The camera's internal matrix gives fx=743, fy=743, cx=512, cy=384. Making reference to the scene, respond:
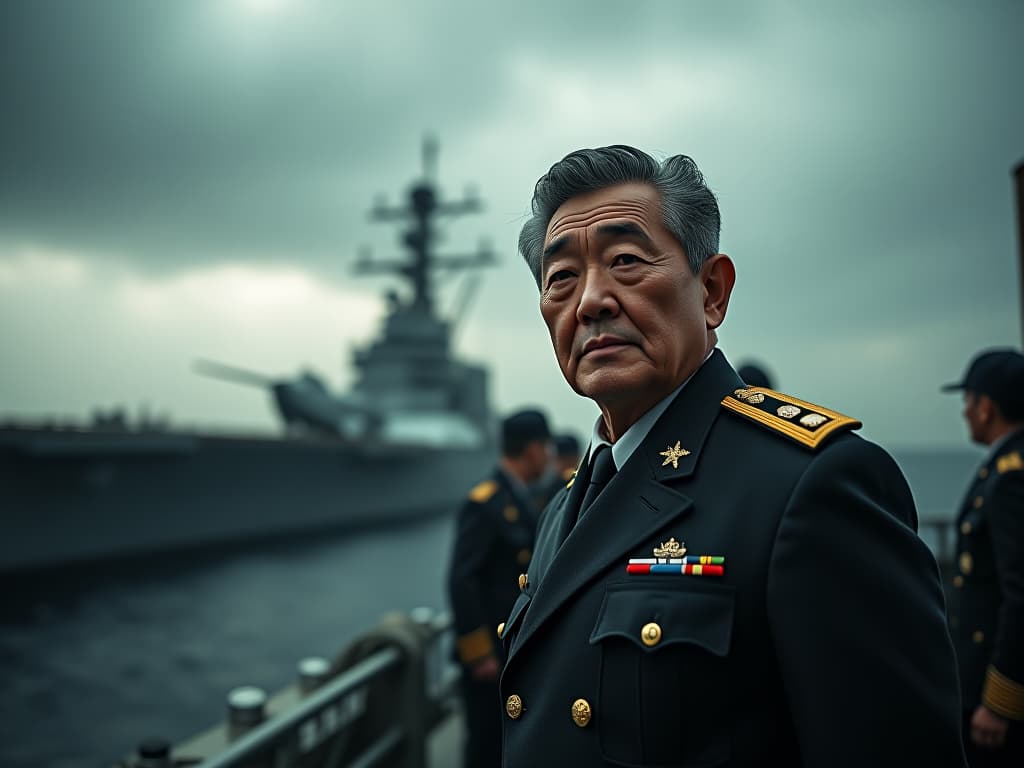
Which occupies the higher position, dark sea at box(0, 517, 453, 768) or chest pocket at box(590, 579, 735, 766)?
chest pocket at box(590, 579, 735, 766)

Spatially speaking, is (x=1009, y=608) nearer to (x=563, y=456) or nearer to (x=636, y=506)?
(x=636, y=506)

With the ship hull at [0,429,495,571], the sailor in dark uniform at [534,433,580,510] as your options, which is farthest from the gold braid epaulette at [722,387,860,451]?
the ship hull at [0,429,495,571]

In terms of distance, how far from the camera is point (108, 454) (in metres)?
13.4

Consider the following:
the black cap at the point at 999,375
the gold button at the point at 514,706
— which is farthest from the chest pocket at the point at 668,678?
the black cap at the point at 999,375

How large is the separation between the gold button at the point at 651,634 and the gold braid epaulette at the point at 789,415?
300mm

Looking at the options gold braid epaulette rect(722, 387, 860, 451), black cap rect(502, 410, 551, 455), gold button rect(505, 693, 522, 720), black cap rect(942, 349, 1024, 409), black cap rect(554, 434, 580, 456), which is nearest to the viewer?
gold braid epaulette rect(722, 387, 860, 451)

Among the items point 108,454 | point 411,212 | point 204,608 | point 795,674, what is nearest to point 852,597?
point 795,674

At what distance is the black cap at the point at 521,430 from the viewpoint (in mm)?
3381

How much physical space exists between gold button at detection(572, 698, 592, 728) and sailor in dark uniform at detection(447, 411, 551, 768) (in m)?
2.07

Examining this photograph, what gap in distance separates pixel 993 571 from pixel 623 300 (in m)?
1.87

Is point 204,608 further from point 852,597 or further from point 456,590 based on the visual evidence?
point 852,597

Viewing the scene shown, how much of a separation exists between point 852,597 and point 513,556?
241cm

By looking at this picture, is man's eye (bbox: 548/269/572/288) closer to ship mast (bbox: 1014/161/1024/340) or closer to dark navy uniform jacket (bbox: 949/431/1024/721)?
dark navy uniform jacket (bbox: 949/431/1024/721)

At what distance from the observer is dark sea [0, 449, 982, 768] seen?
659 cm
